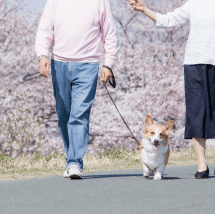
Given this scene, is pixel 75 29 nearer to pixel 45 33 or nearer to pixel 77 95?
pixel 45 33

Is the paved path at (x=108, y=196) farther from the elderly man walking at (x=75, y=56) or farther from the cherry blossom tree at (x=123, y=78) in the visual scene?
the cherry blossom tree at (x=123, y=78)

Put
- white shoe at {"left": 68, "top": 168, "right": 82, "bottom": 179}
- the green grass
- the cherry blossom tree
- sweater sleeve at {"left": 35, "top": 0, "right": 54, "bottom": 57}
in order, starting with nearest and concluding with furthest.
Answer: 1. white shoe at {"left": 68, "top": 168, "right": 82, "bottom": 179}
2. sweater sleeve at {"left": 35, "top": 0, "right": 54, "bottom": 57}
3. the green grass
4. the cherry blossom tree

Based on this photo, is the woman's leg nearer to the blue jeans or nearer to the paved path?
the paved path

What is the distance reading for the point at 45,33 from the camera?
461cm

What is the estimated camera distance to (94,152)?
332 inches

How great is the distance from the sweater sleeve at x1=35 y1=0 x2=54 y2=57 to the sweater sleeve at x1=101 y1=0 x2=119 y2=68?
1.79 ft

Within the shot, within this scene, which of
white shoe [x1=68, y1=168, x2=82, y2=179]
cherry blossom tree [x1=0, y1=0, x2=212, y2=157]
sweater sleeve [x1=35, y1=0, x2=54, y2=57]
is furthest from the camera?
cherry blossom tree [x1=0, y1=0, x2=212, y2=157]

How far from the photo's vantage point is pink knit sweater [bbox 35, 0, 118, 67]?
4.50 meters

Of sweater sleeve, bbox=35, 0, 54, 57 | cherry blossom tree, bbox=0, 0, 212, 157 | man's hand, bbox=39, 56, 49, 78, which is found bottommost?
cherry blossom tree, bbox=0, 0, 212, 157

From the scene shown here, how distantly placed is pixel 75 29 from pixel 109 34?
391mm

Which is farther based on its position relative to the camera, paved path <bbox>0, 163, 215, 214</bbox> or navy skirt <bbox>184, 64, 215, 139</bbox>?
navy skirt <bbox>184, 64, 215, 139</bbox>

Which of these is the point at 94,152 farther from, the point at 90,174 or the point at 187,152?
the point at 90,174

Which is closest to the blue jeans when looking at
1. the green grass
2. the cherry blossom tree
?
the green grass

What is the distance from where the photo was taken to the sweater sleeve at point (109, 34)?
4.65 metres
